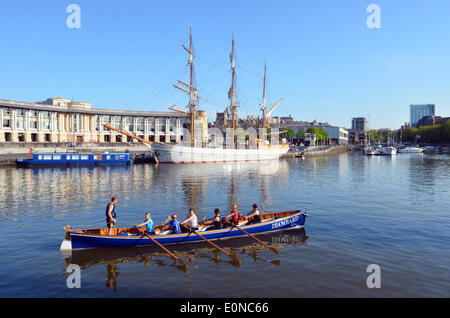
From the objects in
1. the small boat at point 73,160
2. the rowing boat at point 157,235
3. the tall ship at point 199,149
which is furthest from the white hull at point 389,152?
the rowing boat at point 157,235

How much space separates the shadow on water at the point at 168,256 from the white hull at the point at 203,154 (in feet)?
220

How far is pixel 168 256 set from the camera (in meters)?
18.7

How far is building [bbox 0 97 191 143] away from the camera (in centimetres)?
10975

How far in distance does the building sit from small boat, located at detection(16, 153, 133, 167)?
30.8 meters

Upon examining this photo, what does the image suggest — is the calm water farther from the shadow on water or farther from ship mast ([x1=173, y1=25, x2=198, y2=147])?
ship mast ([x1=173, y1=25, x2=198, y2=147])

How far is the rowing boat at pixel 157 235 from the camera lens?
18516 mm

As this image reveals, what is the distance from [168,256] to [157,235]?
1429mm

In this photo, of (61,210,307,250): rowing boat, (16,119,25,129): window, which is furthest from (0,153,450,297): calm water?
(16,119,25,129): window

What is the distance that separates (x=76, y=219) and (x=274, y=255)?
16486mm

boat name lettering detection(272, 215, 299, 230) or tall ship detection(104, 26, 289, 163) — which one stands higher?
tall ship detection(104, 26, 289, 163)

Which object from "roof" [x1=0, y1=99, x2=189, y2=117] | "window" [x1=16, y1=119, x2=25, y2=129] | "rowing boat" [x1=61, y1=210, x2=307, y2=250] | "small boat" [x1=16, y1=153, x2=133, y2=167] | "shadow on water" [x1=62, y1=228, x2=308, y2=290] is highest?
"roof" [x1=0, y1=99, x2=189, y2=117]

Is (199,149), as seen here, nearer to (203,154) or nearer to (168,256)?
(203,154)
